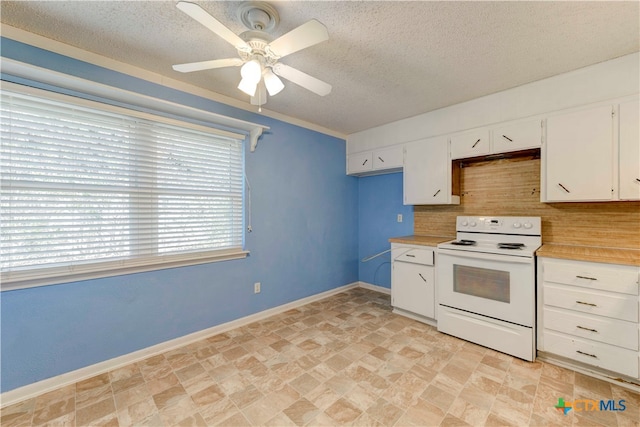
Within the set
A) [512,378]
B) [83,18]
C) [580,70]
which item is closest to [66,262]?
[83,18]

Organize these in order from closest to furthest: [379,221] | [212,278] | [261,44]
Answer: [261,44] → [212,278] → [379,221]

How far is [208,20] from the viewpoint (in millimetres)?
1269

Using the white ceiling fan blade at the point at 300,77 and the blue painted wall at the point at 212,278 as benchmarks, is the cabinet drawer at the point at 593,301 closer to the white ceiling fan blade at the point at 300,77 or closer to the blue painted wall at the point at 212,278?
the white ceiling fan blade at the point at 300,77

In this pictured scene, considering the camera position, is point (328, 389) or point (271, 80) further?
point (328, 389)

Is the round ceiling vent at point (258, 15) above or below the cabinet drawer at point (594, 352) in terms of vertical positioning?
above

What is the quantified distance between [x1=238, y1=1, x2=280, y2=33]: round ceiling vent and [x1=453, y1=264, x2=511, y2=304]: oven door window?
2547 mm

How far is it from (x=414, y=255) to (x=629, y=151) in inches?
72.9

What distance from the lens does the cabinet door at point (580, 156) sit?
208 cm

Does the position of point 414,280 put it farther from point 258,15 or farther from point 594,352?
point 258,15

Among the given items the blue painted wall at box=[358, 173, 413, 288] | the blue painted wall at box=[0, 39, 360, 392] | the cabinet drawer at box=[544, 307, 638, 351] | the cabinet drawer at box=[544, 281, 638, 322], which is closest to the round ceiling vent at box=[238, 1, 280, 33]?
the blue painted wall at box=[0, 39, 360, 392]

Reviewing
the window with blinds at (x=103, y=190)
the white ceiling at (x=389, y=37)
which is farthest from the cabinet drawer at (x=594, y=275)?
the window with blinds at (x=103, y=190)

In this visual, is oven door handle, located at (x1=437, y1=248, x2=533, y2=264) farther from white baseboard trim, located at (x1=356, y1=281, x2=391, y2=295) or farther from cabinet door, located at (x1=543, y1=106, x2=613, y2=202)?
white baseboard trim, located at (x1=356, y1=281, x2=391, y2=295)

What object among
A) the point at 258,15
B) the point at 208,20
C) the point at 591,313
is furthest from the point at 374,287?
the point at 208,20

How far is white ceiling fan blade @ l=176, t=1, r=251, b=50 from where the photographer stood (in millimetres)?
1178
